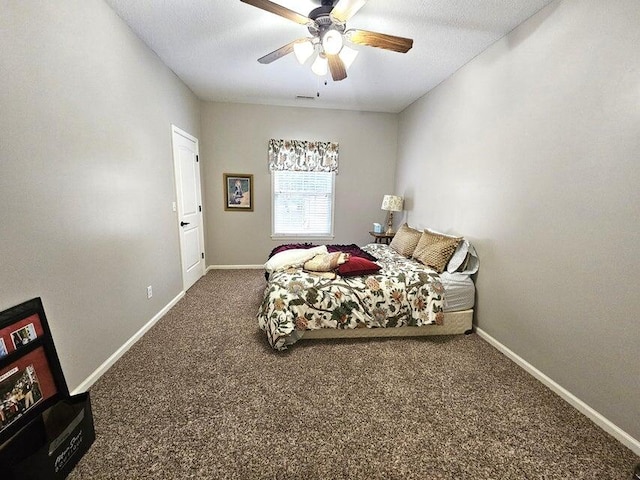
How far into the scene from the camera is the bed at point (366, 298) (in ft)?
7.75

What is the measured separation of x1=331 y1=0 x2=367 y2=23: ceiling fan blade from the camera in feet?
5.45

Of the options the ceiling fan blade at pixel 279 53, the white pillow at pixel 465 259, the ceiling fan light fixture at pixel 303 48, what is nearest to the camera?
the ceiling fan light fixture at pixel 303 48

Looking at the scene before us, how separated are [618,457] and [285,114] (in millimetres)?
4839

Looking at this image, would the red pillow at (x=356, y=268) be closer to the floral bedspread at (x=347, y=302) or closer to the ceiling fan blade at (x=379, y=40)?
the floral bedspread at (x=347, y=302)

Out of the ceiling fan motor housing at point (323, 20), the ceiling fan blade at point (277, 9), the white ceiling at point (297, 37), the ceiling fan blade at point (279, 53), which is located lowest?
the ceiling fan blade at point (279, 53)

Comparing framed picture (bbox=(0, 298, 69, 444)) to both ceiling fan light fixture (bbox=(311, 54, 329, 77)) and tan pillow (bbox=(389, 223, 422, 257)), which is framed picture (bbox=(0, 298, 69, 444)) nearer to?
ceiling fan light fixture (bbox=(311, 54, 329, 77))

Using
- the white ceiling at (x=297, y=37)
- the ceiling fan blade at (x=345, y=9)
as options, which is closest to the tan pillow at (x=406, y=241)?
the white ceiling at (x=297, y=37)

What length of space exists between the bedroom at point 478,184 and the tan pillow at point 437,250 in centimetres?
23

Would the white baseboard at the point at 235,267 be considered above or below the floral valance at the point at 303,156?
below

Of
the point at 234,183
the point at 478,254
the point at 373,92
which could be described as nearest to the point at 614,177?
the point at 478,254

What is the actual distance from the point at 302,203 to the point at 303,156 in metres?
0.78

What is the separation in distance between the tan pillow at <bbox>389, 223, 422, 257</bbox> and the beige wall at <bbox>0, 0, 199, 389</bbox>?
2.83 meters

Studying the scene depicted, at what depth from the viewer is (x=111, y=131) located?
6.84 ft

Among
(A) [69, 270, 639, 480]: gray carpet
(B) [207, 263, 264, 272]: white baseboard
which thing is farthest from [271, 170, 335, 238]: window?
(A) [69, 270, 639, 480]: gray carpet
